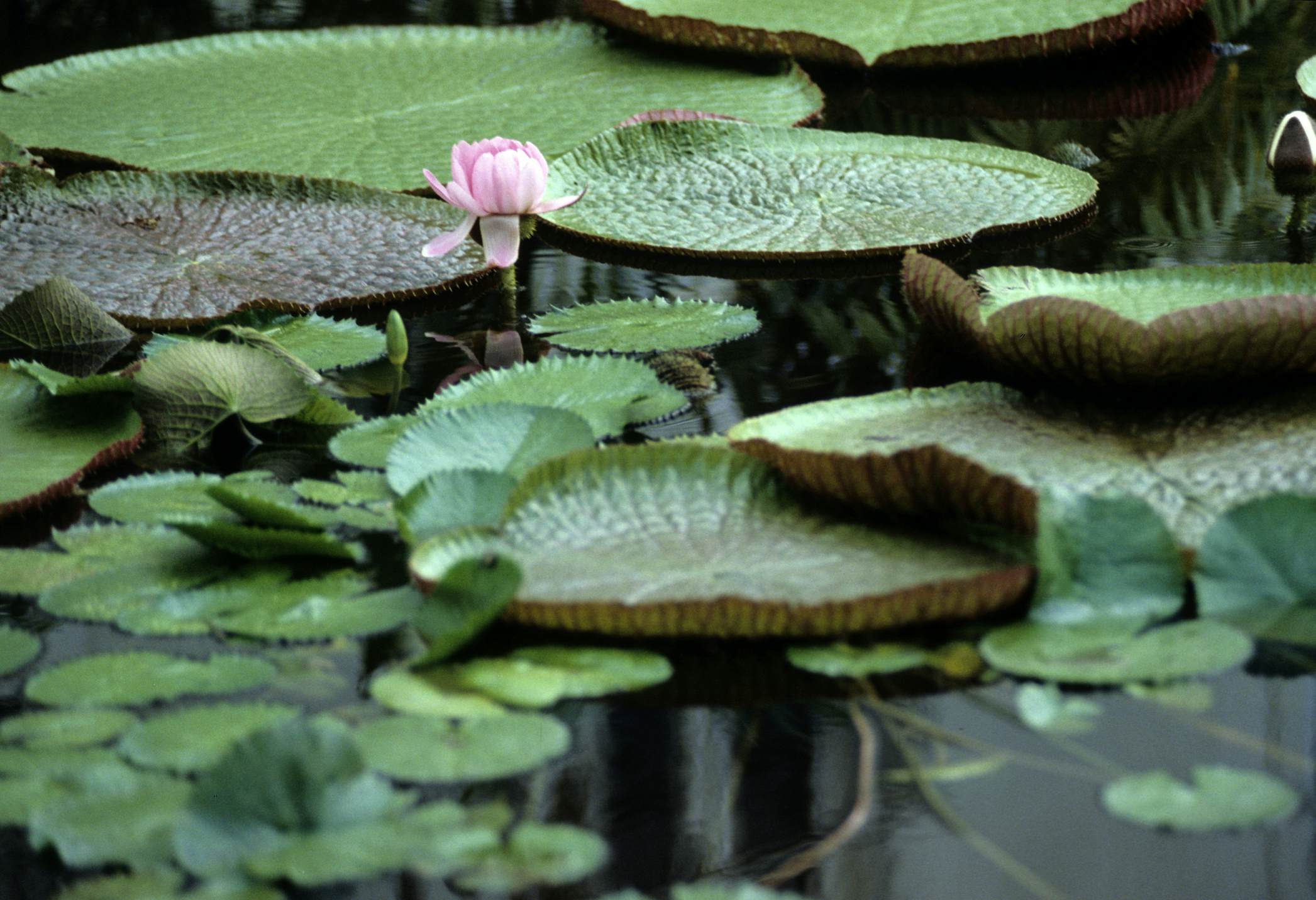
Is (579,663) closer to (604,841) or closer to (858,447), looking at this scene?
(604,841)

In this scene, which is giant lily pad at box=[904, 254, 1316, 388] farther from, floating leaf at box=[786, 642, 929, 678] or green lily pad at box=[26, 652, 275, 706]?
green lily pad at box=[26, 652, 275, 706]

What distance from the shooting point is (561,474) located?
1155 millimetres

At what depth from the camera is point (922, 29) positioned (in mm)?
3041

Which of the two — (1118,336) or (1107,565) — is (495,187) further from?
(1107,565)

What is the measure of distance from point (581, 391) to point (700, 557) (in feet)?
1.43

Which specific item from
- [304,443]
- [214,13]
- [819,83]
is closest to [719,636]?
[304,443]

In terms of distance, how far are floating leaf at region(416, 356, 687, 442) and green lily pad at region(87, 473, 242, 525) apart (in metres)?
0.24

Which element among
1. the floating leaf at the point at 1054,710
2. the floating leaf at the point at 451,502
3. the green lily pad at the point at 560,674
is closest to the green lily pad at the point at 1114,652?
the floating leaf at the point at 1054,710

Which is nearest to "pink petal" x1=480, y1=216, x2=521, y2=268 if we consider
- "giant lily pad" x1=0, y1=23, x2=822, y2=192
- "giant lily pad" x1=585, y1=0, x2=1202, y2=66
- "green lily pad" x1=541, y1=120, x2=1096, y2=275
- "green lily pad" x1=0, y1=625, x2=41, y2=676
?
"green lily pad" x1=541, y1=120, x2=1096, y2=275

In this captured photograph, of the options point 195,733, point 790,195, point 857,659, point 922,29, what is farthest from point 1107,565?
point 922,29

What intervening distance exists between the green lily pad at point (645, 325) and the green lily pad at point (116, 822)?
0.89 m

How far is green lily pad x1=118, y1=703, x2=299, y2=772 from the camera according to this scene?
2.86 feet

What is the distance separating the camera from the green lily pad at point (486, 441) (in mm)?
1245

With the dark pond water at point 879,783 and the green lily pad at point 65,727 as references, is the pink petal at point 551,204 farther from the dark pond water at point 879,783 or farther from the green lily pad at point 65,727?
the green lily pad at point 65,727
